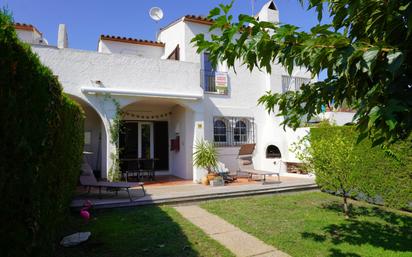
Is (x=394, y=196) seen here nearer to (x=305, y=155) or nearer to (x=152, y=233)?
(x=305, y=155)

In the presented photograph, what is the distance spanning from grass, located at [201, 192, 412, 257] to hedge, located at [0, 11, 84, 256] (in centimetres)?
400

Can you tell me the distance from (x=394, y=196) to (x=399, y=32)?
8.04 meters

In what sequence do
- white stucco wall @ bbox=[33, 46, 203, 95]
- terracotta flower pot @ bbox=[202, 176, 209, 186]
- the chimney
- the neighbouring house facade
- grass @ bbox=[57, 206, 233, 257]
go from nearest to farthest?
grass @ bbox=[57, 206, 233, 257], white stucco wall @ bbox=[33, 46, 203, 95], the neighbouring house facade, terracotta flower pot @ bbox=[202, 176, 209, 186], the chimney

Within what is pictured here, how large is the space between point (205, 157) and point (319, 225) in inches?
253

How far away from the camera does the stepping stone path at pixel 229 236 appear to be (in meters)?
4.99

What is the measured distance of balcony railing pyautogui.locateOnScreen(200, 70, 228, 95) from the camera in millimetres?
14922

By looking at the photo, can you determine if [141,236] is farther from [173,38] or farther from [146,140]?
[173,38]

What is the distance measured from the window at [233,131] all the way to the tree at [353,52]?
12.3m

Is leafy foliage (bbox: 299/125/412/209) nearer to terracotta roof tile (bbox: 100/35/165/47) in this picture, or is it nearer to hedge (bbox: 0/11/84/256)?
hedge (bbox: 0/11/84/256)

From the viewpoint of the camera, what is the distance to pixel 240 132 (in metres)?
15.5

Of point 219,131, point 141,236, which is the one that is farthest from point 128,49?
point 141,236

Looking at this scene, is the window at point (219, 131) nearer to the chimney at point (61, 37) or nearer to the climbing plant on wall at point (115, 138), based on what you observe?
the climbing plant on wall at point (115, 138)

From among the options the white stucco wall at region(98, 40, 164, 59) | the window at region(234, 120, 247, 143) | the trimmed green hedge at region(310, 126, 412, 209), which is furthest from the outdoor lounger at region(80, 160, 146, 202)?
the white stucco wall at region(98, 40, 164, 59)

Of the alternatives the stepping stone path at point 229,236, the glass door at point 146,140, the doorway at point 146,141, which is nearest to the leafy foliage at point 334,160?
the stepping stone path at point 229,236
